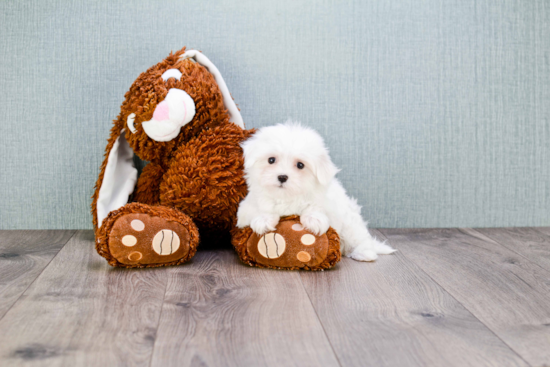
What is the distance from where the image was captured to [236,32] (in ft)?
Answer: 5.21

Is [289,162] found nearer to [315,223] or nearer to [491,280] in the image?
[315,223]

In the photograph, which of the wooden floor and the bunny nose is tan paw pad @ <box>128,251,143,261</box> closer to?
the wooden floor

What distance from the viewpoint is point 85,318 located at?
908mm

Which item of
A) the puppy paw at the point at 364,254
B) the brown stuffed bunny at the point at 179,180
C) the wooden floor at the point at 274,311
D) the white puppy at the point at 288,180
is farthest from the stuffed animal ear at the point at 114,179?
the puppy paw at the point at 364,254

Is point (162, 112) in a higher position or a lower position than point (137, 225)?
higher

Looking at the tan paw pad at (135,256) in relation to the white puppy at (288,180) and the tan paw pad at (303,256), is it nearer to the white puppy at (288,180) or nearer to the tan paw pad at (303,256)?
the white puppy at (288,180)

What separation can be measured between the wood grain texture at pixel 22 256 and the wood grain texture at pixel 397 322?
0.63 m

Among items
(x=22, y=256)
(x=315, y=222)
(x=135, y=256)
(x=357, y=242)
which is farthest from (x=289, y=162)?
(x=22, y=256)

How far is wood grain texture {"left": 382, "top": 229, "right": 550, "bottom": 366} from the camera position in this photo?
867 mm

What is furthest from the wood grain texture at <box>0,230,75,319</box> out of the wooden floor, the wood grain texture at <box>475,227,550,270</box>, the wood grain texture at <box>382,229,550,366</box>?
the wood grain texture at <box>475,227,550,270</box>

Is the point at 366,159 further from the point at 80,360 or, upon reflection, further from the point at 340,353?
the point at 80,360

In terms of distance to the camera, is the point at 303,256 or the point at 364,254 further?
the point at 364,254

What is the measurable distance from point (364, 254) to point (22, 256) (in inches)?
36.1

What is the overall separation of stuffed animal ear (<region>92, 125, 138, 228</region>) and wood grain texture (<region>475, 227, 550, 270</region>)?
1.16 m
